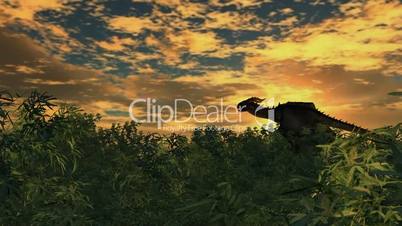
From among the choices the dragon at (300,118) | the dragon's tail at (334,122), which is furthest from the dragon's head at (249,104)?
the dragon's tail at (334,122)

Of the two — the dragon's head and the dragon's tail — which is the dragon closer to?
the dragon's tail

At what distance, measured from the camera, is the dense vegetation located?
11.5ft

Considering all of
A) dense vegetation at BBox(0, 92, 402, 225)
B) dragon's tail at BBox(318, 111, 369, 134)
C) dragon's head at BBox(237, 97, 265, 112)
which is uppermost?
dragon's head at BBox(237, 97, 265, 112)

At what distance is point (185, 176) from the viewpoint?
15125 mm

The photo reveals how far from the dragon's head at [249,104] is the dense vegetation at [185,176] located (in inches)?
170

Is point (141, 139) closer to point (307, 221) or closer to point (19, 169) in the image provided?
point (19, 169)

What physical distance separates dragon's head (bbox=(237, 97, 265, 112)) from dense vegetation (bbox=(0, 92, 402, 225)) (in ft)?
14.1

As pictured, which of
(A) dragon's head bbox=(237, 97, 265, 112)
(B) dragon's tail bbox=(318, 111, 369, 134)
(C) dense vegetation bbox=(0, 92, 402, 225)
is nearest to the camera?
(C) dense vegetation bbox=(0, 92, 402, 225)

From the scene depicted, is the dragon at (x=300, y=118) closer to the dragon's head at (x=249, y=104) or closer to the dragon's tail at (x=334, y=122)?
the dragon's tail at (x=334, y=122)

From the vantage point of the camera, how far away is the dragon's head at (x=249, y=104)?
2484 cm

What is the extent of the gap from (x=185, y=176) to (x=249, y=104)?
10506mm

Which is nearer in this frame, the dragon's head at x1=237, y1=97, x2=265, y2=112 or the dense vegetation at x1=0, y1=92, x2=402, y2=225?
the dense vegetation at x1=0, y1=92, x2=402, y2=225

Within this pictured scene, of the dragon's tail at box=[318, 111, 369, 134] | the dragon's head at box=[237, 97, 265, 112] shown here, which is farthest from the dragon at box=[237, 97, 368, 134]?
the dragon's head at box=[237, 97, 265, 112]

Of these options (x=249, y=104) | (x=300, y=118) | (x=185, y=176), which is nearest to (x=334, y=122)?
(x=300, y=118)
